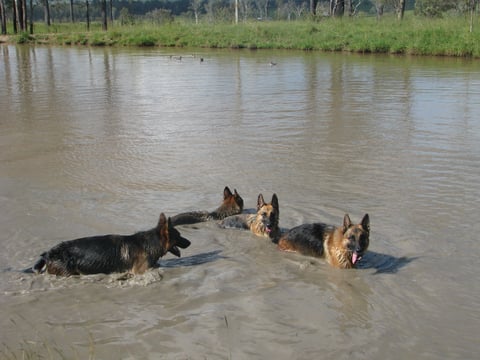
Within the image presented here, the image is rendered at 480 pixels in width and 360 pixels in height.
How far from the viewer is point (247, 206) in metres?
8.02

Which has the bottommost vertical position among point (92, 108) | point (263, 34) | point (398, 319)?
point (398, 319)

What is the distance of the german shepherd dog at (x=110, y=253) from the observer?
18.4 ft

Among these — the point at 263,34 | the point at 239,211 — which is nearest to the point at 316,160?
the point at 239,211

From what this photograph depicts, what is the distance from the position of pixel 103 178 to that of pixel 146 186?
0.91 meters

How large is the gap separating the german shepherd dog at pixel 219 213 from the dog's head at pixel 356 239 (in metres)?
Answer: 2.06

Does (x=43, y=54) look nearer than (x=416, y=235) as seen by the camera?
No

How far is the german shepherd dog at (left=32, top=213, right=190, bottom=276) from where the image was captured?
18.4ft

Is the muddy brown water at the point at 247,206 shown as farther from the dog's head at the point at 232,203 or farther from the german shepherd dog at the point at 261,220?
the dog's head at the point at 232,203

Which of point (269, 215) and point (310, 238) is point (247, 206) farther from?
point (310, 238)

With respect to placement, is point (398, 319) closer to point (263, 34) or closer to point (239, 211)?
point (239, 211)

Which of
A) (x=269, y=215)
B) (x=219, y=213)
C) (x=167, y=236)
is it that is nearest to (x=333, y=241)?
(x=269, y=215)

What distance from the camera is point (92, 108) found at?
51.1ft

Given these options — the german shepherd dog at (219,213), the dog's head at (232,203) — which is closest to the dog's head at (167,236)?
the german shepherd dog at (219,213)

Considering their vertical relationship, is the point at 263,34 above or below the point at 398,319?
above
